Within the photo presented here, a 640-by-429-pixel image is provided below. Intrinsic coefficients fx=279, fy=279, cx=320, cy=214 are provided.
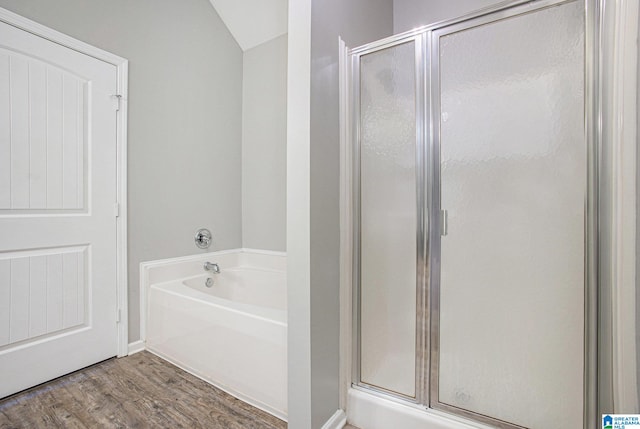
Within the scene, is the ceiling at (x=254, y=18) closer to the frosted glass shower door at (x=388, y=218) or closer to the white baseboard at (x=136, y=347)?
the frosted glass shower door at (x=388, y=218)

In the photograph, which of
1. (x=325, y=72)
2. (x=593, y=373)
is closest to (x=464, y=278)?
(x=593, y=373)

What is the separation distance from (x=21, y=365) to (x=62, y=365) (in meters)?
0.19

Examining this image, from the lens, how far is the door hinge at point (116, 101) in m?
1.87

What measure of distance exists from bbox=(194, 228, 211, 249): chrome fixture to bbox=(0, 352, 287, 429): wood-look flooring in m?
0.97

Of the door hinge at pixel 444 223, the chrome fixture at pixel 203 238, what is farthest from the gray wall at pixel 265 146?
the door hinge at pixel 444 223

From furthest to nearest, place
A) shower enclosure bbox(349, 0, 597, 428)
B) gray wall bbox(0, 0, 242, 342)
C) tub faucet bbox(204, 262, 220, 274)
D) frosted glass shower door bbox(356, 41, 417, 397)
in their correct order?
tub faucet bbox(204, 262, 220, 274), gray wall bbox(0, 0, 242, 342), frosted glass shower door bbox(356, 41, 417, 397), shower enclosure bbox(349, 0, 597, 428)

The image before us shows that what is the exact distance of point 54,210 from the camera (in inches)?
65.2

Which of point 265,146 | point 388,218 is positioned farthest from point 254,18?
point 388,218

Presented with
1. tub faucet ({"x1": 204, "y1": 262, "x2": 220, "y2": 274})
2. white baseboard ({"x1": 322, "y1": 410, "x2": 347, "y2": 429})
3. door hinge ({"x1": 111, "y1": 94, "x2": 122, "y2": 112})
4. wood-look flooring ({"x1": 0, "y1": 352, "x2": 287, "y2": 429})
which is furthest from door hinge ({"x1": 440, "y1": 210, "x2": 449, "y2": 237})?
door hinge ({"x1": 111, "y1": 94, "x2": 122, "y2": 112})

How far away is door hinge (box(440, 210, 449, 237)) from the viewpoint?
48.3 inches

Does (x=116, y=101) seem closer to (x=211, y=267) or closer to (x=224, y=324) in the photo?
(x=211, y=267)

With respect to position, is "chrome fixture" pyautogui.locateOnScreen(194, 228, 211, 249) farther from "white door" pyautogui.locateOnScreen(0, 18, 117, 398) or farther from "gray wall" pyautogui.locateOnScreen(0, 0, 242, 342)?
"white door" pyautogui.locateOnScreen(0, 18, 117, 398)

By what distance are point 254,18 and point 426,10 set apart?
4.73 feet

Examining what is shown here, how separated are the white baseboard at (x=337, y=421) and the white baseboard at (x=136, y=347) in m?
1.53
